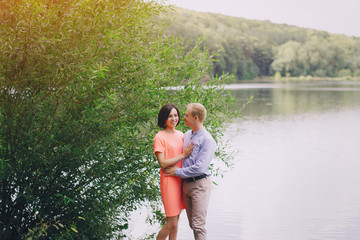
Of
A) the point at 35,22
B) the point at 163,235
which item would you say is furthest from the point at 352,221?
the point at 35,22

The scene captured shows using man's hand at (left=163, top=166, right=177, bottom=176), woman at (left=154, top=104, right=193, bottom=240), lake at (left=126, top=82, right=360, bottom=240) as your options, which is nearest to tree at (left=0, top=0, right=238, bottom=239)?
woman at (left=154, top=104, right=193, bottom=240)

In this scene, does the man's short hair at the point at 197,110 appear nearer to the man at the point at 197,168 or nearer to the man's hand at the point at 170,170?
the man at the point at 197,168

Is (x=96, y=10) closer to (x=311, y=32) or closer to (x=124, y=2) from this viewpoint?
(x=124, y=2)

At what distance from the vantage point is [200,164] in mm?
4625

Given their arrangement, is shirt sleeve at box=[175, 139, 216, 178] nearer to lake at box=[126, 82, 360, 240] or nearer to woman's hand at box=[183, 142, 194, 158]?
woman's hand at box=[183, 142, 194, 158]

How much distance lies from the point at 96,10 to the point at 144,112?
1418mm

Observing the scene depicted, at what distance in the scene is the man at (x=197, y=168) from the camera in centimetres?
467

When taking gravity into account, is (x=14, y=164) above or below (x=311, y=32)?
below

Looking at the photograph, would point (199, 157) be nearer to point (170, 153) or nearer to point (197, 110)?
point (170, 153)

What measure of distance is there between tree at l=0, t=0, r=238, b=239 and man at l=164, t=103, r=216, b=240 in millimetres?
998

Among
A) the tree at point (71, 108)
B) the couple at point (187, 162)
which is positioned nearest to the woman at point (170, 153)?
the couple at point (187, 162)

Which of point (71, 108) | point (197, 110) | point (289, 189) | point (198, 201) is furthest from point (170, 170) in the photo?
point (289, 189)

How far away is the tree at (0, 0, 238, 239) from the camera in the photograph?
482 centimetres

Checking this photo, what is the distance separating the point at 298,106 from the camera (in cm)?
4488
